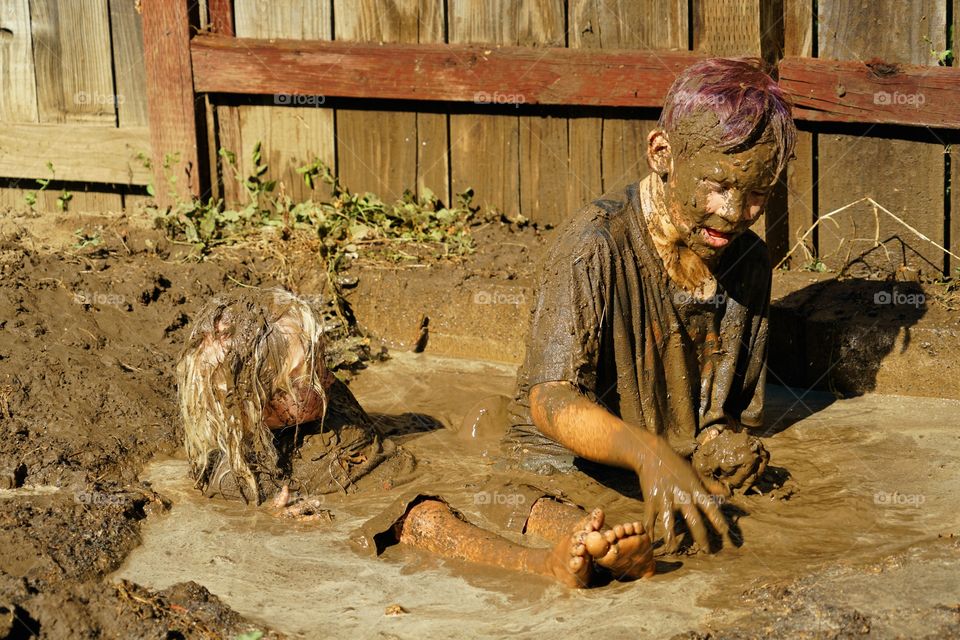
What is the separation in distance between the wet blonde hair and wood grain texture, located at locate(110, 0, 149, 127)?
10.8ft

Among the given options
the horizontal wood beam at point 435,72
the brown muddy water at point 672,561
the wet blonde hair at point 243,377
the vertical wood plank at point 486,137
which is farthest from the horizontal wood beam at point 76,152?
the wet blonde hair at point 243,377

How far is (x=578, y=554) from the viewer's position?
12.1ft

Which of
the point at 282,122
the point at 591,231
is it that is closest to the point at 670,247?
the point at 591,231

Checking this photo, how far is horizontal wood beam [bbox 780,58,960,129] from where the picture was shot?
19.8 feet

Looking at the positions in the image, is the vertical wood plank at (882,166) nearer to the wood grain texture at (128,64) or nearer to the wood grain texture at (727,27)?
the wood grain texture at (727,27)

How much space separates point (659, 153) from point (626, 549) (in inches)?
58.7

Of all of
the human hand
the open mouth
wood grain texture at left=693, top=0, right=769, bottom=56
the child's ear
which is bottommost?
the human hand

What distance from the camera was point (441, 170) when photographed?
279 inches

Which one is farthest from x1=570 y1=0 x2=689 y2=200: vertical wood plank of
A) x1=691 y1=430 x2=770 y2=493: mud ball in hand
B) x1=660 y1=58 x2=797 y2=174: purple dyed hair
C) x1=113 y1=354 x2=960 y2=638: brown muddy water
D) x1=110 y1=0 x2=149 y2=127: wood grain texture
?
x1=110 y1=0 x2=149 y2=127: wood grain texture

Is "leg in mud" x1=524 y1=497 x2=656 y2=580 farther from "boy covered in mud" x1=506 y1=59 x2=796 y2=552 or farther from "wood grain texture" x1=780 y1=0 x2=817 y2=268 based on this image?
"wood grain texture" x1=780 y1=0 x2=817 y2=268

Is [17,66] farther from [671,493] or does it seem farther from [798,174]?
[671,493]

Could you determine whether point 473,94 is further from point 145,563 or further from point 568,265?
point 145,563

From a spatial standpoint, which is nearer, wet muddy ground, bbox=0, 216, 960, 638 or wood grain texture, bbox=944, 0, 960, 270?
wet muddy ground, bbox=0, 216, 960, 638

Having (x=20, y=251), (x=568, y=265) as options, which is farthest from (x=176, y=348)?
(x=568, y=265)
